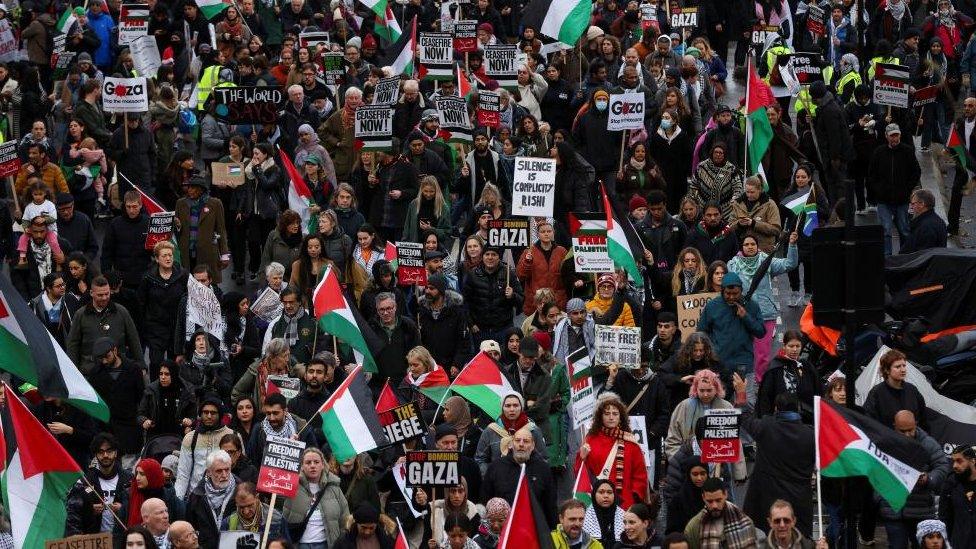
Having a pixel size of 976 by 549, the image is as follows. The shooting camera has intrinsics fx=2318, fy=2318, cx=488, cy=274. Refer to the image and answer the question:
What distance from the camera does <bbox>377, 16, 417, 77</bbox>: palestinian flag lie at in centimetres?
2717

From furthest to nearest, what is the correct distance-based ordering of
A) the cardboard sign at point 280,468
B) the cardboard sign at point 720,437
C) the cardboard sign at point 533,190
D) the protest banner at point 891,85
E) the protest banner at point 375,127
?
the protest banner at point 891,85 < the protest banner at point 375,127 < the cardboard sign at point 533,190 < the cardboard sign at point 720,437 < the cardboard sign at point 280,468

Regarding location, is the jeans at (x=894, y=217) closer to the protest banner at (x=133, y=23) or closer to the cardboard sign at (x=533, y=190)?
the cardboard sign at (x=533, y=190)

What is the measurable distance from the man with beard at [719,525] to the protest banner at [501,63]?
1105 cm

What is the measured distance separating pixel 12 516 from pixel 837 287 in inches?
239

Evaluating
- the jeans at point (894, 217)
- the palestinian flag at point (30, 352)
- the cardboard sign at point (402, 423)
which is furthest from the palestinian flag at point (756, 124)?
the palestinian flag at point (30, 352)

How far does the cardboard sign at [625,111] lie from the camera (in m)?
24.6

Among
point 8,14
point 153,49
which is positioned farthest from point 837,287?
point 8,14

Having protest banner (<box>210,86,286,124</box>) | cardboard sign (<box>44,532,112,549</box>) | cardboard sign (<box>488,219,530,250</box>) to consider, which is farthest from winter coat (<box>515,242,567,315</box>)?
cardboard sign (<box>44,532,112,549</box>)

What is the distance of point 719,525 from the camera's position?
53.2 ft

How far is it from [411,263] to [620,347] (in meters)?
2.99

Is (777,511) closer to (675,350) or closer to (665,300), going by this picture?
(675,350)

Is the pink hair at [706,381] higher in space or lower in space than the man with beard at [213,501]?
higher

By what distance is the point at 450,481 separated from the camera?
16.5 m

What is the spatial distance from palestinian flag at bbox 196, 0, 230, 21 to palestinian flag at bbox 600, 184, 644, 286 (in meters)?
10.7
